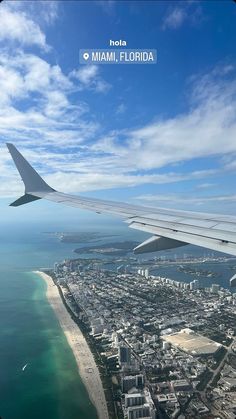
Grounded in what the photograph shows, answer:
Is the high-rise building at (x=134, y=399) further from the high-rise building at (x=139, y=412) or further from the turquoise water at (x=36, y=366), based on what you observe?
the turquoise water at (x=36, y=366)

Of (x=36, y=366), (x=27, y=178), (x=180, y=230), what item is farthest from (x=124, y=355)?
(x=180, y=230)

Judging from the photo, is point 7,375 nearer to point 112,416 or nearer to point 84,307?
point 112,416

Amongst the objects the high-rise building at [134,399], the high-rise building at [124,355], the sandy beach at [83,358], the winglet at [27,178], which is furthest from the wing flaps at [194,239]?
the high-rise building at [124,355]

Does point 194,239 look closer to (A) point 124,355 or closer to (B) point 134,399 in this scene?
(B) point 134,399

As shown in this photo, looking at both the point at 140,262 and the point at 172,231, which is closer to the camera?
the point at 172,231

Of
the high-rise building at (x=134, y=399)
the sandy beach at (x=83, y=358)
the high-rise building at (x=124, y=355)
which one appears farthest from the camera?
the high-rise building at (x=124, y=355)

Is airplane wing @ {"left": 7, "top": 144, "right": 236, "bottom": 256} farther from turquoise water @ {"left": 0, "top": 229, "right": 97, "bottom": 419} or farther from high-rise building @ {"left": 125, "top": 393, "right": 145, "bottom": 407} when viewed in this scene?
turquoise water @ {"left": 0, "top": 229, "right": 97, "bottom": 419}

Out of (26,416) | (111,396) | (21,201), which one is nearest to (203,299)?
(111,396)
